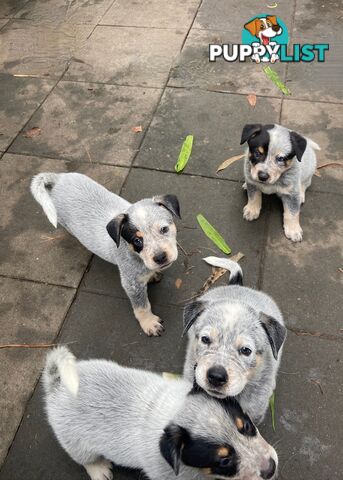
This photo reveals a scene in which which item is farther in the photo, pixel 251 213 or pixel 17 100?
pixel 17 100

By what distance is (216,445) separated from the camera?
240 centimetres

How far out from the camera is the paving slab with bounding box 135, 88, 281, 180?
213 inches

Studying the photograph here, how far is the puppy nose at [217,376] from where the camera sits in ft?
8.66

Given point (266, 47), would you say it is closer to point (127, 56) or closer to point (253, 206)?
point (127, 56)

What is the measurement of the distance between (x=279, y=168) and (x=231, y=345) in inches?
83.4

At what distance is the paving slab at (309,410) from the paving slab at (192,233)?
0.87 m

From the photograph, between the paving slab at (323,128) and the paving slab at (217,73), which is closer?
the paving slab at (323,128)

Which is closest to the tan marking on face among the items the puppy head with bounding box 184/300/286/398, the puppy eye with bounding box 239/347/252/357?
the puppy head with bounding box 184/300/286/398

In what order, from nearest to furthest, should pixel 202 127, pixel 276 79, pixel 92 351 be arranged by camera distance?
pixel 92 351 → pixel 202 127 → pixel 276 79

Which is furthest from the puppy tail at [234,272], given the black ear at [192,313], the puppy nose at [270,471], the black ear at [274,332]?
the puppy nose at [270,471]

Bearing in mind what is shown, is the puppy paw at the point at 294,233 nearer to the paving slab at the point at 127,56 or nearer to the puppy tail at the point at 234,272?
the puppy tail at the point at 234,272

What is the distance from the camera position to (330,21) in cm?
721

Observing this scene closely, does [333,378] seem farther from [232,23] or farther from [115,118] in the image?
[232,23]

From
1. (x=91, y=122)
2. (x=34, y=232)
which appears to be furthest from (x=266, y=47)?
(x=34, y=232)
